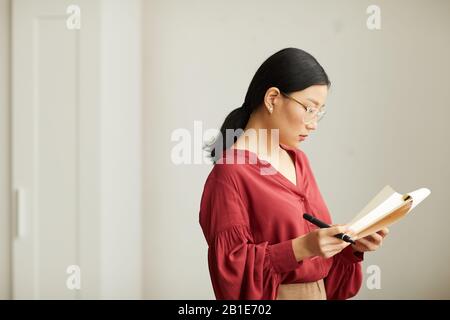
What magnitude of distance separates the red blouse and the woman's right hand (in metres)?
0.02

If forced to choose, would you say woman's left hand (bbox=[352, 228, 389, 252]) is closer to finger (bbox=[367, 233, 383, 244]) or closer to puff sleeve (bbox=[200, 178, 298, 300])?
finger (bbox=[367, 233, 383, 244])

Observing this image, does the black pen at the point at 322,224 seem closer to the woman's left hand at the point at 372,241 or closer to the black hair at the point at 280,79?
the woman's left hand at the point at 372,241

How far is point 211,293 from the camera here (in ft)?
8.53

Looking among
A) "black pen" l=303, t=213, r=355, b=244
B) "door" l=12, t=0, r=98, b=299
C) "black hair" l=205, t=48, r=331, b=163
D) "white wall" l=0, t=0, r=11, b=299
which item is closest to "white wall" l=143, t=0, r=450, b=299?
"door" l=12, t=0, r=98, b=299

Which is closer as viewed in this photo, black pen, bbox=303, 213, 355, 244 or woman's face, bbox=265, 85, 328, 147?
black pen, bbox=303, 213, 355, 244

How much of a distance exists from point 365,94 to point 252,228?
53.4 inches

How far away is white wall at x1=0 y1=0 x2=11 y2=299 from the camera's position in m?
2.37

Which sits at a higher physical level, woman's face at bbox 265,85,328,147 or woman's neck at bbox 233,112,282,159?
woman's face at bbox 265,85,328,147

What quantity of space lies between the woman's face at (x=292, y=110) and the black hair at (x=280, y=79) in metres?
0.01

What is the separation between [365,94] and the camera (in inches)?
97.0

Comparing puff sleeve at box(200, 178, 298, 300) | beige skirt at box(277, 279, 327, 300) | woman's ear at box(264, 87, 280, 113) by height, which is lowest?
beige skirt at box(277, 279, 327, 300)

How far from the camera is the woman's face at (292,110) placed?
1.29 metres

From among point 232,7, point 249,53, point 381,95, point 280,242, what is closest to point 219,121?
point 249,53

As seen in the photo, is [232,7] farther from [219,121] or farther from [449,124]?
[449,124]
